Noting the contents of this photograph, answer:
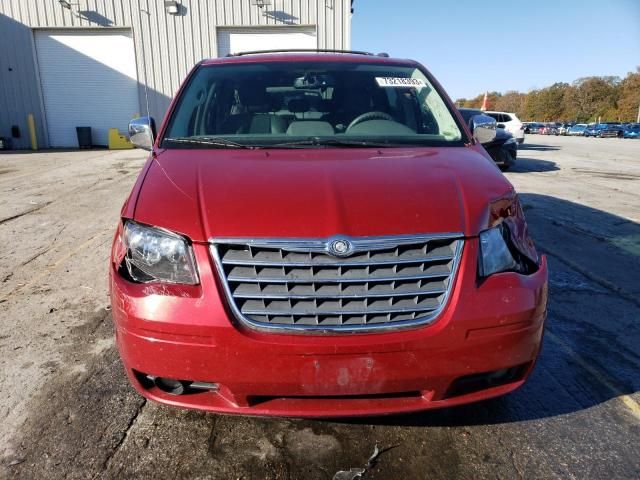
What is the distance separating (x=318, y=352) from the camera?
1.76m

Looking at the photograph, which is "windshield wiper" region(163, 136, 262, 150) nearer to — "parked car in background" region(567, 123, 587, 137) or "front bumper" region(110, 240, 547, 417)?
"front bumper" region(110, 240, 547, 417)

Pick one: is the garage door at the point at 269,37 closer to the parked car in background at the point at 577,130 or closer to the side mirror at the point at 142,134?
the side mirror at the point at 142,134

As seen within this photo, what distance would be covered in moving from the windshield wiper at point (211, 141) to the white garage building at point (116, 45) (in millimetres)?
16188

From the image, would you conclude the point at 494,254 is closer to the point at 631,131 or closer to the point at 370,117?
the point at 370,117

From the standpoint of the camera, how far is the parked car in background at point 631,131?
1807 inches

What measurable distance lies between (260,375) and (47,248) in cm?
443

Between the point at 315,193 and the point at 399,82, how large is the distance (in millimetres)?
1647

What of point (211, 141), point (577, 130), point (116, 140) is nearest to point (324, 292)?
point (211, 141)

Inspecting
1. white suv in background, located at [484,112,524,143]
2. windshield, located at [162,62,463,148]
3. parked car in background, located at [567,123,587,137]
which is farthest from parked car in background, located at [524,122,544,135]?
windshield, located at [162,62,463,148]

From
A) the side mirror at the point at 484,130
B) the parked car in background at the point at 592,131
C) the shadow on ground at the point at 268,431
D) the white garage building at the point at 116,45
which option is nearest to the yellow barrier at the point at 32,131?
the white garage building at the point at 116,45

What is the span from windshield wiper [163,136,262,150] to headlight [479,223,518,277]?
1.33m

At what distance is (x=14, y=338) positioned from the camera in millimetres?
3145

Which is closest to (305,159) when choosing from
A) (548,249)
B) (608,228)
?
(548,249)

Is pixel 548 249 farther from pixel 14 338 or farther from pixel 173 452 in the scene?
pixel 14 338
